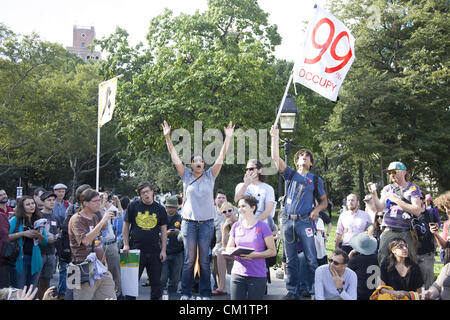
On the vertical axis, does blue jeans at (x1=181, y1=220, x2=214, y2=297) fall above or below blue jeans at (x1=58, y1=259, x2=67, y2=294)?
above

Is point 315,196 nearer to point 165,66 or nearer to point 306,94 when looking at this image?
point 165,66

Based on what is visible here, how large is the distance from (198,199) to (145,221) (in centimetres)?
89

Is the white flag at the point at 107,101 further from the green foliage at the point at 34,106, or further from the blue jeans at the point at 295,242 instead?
the green foliage at the point at 34,106

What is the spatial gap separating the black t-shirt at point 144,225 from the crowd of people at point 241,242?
0.01 metres

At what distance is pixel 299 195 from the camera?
6.48 metres

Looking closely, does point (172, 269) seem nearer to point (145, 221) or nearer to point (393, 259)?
point (145, 221)

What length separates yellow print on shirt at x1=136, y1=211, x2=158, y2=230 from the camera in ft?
22.2

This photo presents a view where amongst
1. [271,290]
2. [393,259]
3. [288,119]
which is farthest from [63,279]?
[288,119]

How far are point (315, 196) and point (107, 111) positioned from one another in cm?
776

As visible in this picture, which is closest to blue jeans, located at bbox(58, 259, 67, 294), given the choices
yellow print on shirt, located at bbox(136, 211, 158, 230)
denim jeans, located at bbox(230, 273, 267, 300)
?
yellow print on shirt, located at bbox(136, 211, 158, 230)

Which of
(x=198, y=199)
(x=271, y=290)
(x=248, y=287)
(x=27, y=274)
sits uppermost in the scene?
(x=198, y=199)

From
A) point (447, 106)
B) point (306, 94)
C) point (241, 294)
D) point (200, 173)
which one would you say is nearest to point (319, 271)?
point (241, 294)

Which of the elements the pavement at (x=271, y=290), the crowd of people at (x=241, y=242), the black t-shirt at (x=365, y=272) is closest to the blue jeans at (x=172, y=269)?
the pavement at (x=271, y=290)

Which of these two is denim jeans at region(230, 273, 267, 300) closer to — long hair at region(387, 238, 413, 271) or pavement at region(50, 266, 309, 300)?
long hair at region(387, 238, 413, 271)
